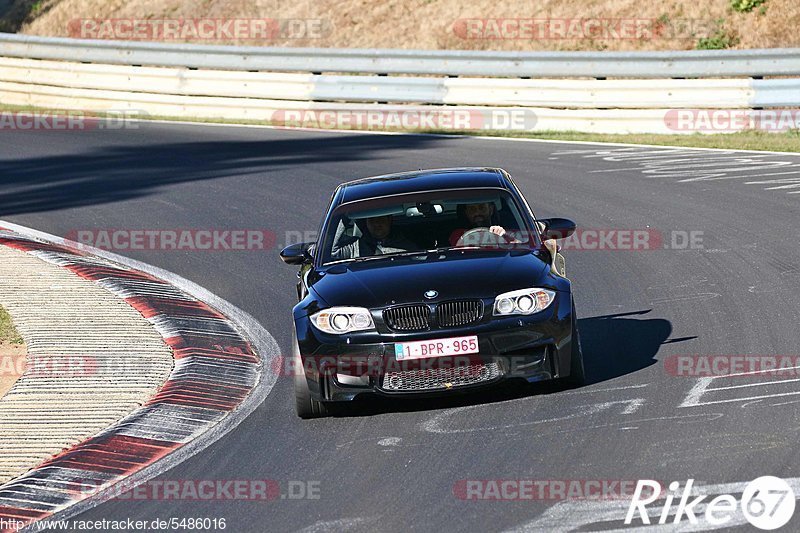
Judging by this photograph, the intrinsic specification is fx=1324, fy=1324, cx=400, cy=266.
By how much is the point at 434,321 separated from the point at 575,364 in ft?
3.28

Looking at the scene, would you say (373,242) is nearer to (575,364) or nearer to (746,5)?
(575,364)

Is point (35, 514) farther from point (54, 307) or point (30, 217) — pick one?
point (30, 217)

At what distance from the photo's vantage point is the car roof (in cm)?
979

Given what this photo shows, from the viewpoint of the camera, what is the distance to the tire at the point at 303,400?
845 cm
